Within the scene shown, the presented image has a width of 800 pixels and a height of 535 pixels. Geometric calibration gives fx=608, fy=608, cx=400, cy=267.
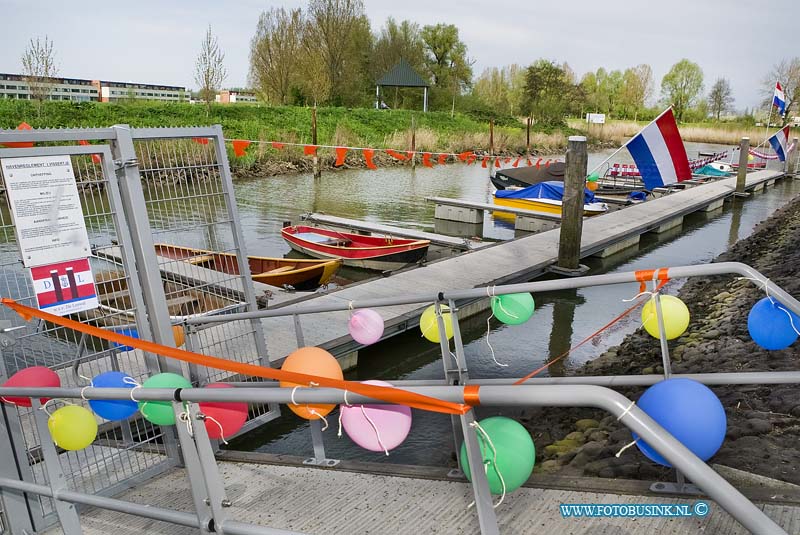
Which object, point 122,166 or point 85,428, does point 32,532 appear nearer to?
point 85,428

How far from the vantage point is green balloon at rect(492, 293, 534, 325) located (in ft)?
13.0

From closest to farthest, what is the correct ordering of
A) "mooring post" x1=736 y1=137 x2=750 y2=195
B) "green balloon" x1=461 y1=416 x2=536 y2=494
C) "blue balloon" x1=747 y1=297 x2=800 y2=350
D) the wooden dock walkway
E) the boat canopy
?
"green balloon" x1=461 y1=416 x2=536 y2=494
the wooden dock walkway
"blue balloon" x1=747 y1=297 x2=800 y2=350
the boat canopy
"mooring post" x1=736 y1=137 x2=750 y2=195

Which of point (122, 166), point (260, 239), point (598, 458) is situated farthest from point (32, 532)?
point (260, 239)

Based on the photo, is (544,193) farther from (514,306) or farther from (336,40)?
(336,40)

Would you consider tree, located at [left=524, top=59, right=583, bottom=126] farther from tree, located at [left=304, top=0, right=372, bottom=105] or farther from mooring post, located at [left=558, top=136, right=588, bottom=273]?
A: mooring post, located at [left=558, top=136, right=588, bottom=273]

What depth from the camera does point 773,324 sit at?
3355mm

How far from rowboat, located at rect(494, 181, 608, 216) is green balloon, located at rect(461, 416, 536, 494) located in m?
16.7

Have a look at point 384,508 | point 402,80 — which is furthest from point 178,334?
point 402,80

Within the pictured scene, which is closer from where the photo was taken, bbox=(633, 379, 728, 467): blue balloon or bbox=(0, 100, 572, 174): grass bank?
bbox=(633, 379, 728, 467): blue balloon

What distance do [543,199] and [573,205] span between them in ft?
24.1

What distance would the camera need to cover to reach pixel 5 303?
3.29 m

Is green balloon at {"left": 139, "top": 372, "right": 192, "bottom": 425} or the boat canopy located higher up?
green balloon at {"left": 139, "top": 372, "right": 192, "bottom": 425}

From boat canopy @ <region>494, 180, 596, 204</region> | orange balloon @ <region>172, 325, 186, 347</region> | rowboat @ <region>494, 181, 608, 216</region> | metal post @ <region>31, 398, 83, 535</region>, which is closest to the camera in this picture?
metal post @ <region>31, 398, 83, 535</region>

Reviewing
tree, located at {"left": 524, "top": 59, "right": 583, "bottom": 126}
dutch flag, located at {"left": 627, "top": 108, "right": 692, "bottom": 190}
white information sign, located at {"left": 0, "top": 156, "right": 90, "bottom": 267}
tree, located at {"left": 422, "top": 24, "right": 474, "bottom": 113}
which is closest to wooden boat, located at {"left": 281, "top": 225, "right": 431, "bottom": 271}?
dutch flag, located at {"left": 627, "top": 108, "right": 692, "bottom": 190}
